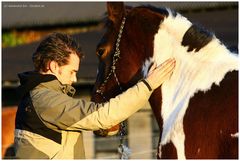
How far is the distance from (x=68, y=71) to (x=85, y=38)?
26.1 ft

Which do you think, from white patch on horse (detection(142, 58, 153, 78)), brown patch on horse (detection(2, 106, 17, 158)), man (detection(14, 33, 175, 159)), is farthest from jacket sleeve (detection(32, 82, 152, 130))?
brown patch on horse (detection(2, 106, 17, 158))

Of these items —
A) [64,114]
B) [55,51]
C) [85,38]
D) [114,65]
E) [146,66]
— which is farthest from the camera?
[85,38]

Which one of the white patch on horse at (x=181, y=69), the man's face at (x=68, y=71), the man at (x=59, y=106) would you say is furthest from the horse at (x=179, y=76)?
the man's face at (x=68, y=71)

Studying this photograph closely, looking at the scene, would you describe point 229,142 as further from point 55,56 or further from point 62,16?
point 62,16

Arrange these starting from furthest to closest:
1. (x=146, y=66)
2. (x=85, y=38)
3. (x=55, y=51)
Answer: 1. (x=85, y=38)
2. (x=146, y=66)
3. (x=55, y=51)

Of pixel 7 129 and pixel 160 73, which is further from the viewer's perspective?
pixel 7 129

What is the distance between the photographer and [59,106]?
3.05 meters

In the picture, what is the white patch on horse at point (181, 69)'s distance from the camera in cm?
309

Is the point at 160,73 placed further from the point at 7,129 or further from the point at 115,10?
the point at 7,129

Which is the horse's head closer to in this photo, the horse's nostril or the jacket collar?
the horse's nostril

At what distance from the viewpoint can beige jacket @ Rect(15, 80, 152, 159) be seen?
3049 millimetres

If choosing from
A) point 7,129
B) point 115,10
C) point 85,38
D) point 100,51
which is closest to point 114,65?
point 100,51

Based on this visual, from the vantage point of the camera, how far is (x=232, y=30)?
31.9 ft

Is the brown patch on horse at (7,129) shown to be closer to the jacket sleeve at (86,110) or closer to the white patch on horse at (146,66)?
the white patch on horse at (146,66)
